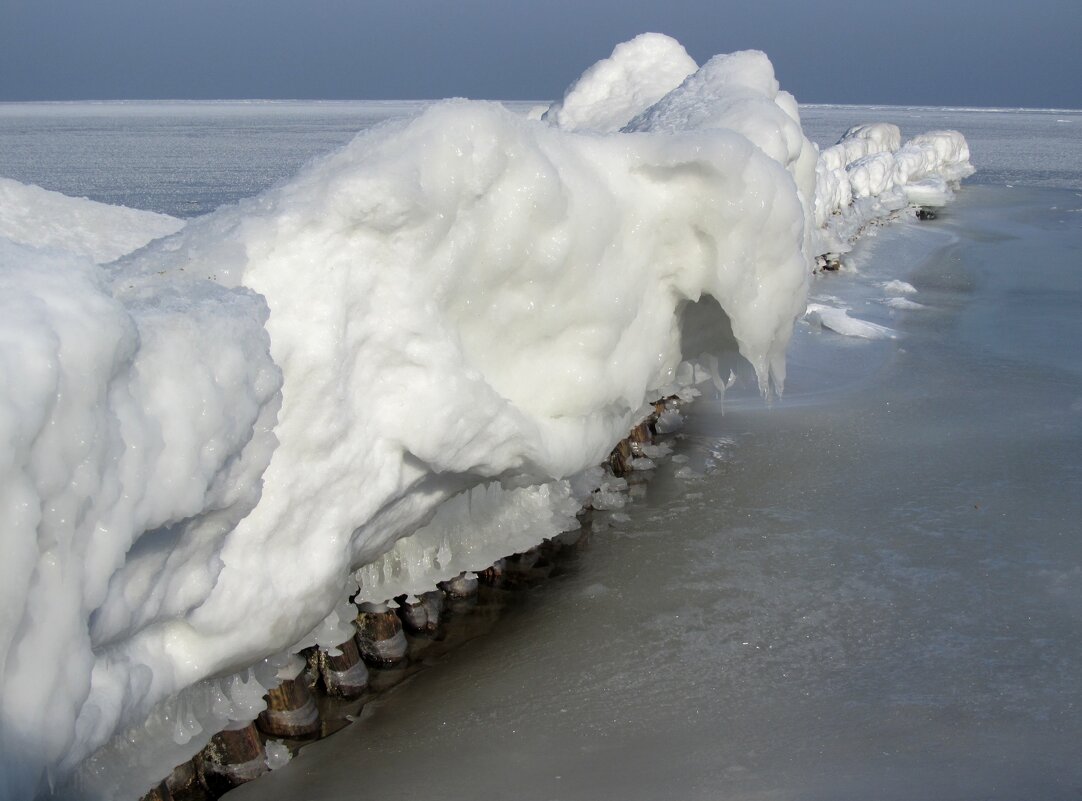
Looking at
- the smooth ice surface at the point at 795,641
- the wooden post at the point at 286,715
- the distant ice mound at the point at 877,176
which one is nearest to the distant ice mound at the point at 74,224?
the wooden post at the point at 286,715

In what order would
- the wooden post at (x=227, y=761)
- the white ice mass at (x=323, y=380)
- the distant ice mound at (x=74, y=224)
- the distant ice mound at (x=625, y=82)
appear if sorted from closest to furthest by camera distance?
the white ice mass at (x=323, y=380), the wooden post at (x=227, y=761), the distant ice mound at (x=74, y=224), the distant ice mound at (x=625, y=82)

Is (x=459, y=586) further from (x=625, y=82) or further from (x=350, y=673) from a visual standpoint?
(x=625, y=82)

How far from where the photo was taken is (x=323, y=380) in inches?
105

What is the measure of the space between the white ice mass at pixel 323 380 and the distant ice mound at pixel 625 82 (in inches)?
50.5

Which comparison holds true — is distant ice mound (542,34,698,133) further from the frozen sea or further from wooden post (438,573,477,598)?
wooden post (438,573,477,598)

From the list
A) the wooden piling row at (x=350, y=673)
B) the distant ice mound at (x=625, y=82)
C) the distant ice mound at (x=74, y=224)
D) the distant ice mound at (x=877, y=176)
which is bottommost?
the wooden piling row at (x=350, y=673)

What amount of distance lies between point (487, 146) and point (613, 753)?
1.59 meters

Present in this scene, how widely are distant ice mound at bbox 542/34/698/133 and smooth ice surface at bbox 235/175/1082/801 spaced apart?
5.48 ft

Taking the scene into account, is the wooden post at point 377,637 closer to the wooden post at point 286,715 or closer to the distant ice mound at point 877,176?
the wooden post at point 286,715

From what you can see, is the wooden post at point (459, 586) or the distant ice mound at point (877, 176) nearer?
the wooden post at point (459, 586)

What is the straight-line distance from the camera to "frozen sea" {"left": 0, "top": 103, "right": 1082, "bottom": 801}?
272cm

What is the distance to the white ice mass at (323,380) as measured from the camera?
5.93 ft

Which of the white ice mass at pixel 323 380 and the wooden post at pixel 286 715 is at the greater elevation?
the white ice mass at pixel 323 380

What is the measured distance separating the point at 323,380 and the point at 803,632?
1720mm
